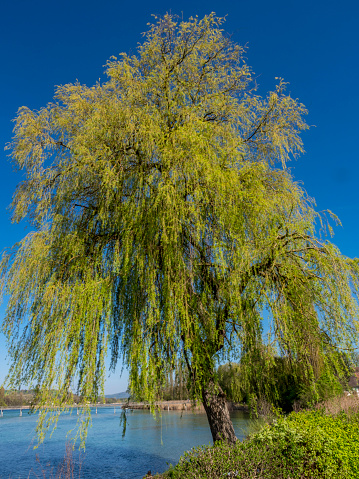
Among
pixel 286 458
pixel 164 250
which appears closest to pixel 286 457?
pixel 286 458

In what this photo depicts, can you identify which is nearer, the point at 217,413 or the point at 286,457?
the point at 286,457

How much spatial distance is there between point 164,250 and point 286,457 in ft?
9.36

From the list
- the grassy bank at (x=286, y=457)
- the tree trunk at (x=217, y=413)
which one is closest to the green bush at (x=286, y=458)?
the grassy bank at (x=286, y=457)

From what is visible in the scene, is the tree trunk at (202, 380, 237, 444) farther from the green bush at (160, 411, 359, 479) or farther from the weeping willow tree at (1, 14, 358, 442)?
the green bush at (160, 411, 359, 479)

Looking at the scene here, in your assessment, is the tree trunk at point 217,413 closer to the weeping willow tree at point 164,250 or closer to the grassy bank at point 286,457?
the weeping willow tree at point 164,250

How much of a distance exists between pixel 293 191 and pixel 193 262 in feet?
7.49

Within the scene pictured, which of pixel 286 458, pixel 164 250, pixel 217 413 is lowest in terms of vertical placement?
pixel 286 458

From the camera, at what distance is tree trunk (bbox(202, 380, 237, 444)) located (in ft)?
15.8

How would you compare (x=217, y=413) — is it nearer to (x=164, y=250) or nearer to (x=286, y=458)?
(x=286, y=458)

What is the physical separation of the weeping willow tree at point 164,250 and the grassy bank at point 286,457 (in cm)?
79

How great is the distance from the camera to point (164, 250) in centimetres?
453

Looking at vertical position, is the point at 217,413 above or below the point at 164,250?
below

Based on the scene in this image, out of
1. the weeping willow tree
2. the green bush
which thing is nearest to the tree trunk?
the weeping willow tree

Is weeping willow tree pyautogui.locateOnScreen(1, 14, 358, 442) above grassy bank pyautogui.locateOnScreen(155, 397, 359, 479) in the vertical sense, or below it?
above
